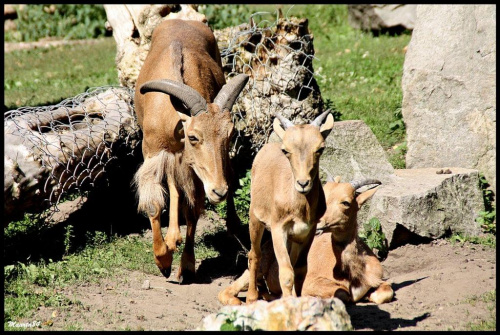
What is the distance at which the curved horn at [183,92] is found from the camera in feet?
23.8

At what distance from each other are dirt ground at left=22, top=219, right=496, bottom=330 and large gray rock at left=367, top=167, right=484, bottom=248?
9.4 inches

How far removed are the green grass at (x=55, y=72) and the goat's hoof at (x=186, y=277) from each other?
266 inches

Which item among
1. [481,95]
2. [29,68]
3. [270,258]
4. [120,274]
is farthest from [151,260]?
[29,68]

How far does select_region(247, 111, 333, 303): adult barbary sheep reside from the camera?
592 centimetres

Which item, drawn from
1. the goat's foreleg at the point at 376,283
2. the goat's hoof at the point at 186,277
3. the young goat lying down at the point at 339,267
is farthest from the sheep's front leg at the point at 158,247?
the goat's foreleg at the point at 376,283

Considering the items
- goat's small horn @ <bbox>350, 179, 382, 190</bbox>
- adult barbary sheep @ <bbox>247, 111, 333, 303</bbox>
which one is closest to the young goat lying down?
goat's small horn @ <bbox>350, 179, 382, 190</bbox>

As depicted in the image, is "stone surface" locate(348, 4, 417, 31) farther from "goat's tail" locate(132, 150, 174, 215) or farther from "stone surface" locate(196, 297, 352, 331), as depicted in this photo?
"stone surface" locate(196, 297, 352, 331)

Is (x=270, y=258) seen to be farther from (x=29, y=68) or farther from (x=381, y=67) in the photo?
(x=29, y=68)

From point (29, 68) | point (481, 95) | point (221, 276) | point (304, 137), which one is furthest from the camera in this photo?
point (29, 68)

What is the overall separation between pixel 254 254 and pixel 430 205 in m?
2.59

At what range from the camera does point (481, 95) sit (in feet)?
29.4

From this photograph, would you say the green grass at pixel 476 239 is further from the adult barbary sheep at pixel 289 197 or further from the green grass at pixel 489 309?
the adult barbary sheep at pixel 289 197

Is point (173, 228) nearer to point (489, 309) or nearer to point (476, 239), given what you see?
point (489, 309)

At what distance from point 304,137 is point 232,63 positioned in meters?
5.05
